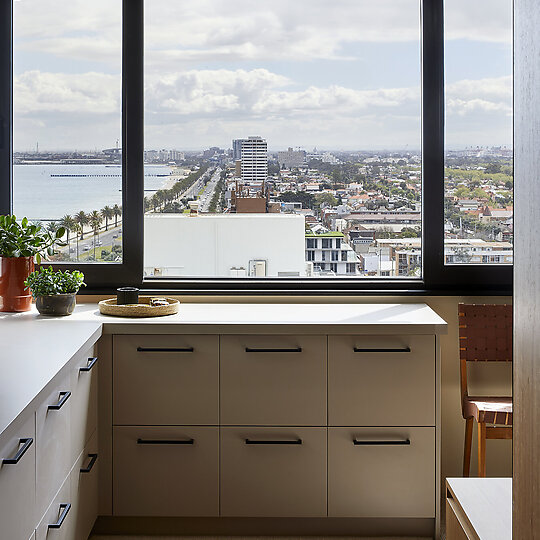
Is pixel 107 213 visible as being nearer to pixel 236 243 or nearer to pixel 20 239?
pixel 20 239

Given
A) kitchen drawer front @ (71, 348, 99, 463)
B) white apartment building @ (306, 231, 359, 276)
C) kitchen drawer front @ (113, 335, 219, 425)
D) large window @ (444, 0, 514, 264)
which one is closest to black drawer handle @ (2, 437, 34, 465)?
kitchen drawer front @ (71, 348, 99, 463)

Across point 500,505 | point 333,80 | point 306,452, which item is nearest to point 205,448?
point 306,452

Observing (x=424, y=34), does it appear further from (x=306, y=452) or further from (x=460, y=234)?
(x=306, y=452)

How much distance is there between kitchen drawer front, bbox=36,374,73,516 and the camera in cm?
180

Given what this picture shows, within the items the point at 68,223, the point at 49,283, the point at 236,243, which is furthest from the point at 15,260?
the point at 236,243

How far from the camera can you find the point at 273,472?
8.36 ft

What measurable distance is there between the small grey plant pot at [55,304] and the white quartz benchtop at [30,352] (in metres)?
0.05

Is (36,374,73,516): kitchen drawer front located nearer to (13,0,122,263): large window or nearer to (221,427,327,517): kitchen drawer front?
(221,427,327,517): kitchen drawer front

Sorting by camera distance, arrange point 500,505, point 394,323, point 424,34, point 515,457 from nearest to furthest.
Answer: point 515,457
point 500,505
point 394,323
point 424,34

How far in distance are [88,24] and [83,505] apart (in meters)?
2.05

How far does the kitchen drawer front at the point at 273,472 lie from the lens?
2.54 metres

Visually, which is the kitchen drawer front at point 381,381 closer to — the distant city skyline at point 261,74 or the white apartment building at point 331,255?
the white apartment building at point 331,255

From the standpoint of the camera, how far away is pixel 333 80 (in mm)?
3035

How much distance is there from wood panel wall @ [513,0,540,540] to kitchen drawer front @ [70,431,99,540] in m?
1.76
